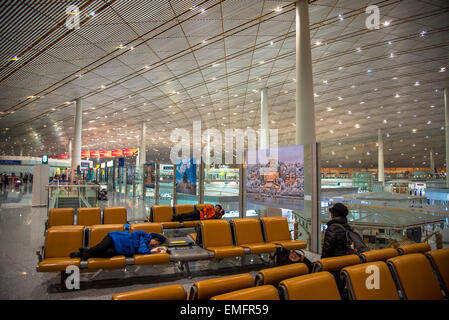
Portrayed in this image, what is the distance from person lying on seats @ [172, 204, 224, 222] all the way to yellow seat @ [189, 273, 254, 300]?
4.29m

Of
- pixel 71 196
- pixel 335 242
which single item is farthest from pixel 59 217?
pixel 71 196

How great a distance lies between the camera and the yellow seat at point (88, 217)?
5.82 meters

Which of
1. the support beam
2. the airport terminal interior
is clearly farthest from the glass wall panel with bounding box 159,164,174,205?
the support beam

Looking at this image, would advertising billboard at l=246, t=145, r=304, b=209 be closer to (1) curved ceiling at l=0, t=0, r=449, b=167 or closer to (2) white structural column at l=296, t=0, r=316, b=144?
(1) curved ceiling at l=0, t=0, r=449, b=167

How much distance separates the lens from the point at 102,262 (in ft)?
12.0

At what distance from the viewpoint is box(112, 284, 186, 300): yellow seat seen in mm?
1746

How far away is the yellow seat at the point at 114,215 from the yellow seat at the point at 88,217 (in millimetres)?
162

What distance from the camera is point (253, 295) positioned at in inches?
72.1

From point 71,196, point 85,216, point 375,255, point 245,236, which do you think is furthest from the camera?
→ point 71,196

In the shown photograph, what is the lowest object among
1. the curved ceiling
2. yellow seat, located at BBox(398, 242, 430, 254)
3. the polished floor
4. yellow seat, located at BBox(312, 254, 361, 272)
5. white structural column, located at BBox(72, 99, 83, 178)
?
the polished floor

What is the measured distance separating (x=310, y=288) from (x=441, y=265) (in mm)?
1896

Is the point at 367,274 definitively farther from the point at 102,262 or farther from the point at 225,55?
the point at 225,55

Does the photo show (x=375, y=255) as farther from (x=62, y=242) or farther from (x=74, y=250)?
(x=62, y=242)

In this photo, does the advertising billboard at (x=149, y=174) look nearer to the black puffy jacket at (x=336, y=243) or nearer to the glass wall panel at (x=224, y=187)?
the glass wall panel at (x=224, y=187)
